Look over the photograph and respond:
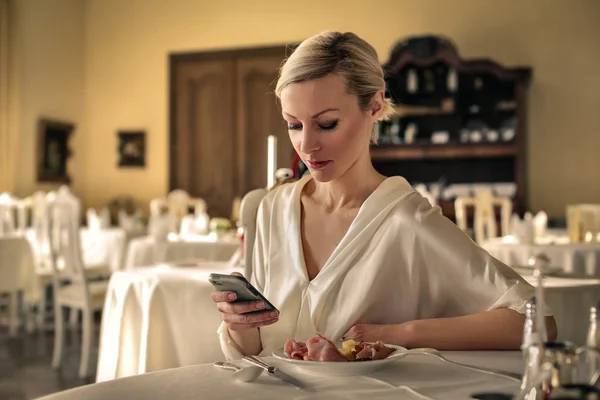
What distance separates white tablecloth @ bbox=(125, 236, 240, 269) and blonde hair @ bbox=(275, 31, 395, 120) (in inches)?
139

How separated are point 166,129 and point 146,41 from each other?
1.27 metres

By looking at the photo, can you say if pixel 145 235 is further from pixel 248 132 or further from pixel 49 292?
pixel 248 132

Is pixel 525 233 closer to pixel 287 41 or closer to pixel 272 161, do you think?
pixel 272 161

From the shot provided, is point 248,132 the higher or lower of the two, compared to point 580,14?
lower

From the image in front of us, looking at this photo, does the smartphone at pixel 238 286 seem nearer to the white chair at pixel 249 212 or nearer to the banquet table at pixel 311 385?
the banquet table at pixel 311 385

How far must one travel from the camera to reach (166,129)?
31.5ft

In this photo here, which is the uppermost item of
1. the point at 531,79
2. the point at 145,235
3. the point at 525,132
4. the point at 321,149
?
the point at 531,79

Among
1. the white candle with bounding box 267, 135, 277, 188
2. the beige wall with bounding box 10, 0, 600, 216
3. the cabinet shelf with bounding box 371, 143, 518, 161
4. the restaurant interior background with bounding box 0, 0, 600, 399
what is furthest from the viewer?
the beige wall with bounding box 10, 0, 600, 216

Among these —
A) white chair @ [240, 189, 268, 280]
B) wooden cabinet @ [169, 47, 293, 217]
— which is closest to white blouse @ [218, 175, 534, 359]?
white chair @ [240, 189, 268, 280]

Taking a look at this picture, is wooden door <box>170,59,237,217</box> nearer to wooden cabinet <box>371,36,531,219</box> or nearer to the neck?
wooden cabinet <box>371,36,531,219</box>

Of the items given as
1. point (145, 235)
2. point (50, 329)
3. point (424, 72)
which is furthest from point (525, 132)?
point (50, 329)

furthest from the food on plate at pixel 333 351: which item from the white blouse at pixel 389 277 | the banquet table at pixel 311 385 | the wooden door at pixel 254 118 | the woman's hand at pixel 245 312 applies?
the wooden door at pixel 254 118

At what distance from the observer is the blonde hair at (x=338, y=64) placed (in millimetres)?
1324

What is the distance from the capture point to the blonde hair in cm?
132
